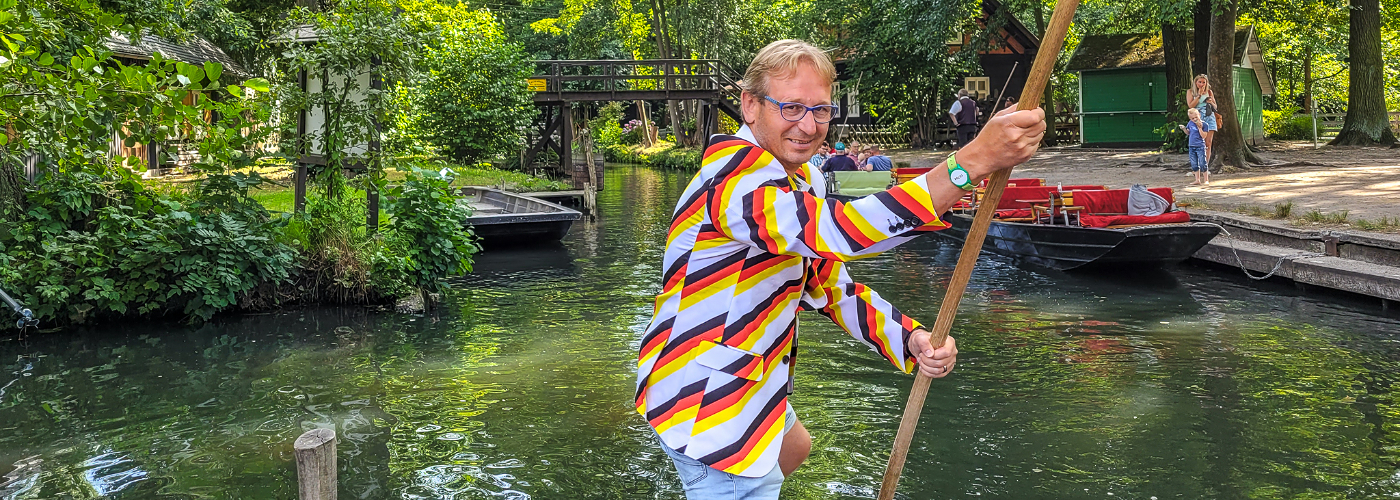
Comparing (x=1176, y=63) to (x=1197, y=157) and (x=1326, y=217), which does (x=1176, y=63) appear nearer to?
(x=1197, y=157)

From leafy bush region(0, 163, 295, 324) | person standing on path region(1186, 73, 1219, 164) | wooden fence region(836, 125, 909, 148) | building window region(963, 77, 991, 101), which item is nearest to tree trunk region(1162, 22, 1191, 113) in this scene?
person standing on path region(1186, 73, 1219, 164)

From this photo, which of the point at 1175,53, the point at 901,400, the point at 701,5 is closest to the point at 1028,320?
the point at 901,400

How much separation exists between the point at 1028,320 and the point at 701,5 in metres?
30.0

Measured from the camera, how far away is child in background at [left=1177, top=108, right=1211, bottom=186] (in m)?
15.5

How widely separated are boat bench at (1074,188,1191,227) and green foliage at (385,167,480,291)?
6.48m

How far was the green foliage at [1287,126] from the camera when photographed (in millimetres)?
29766

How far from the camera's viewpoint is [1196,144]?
1664 centimetres

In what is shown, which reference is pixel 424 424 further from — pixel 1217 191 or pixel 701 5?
pixel 701 5

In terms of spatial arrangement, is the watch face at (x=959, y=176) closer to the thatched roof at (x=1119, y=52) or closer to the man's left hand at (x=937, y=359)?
the man's left hand at (x=937, y=359)

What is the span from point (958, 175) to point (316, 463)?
1837mm

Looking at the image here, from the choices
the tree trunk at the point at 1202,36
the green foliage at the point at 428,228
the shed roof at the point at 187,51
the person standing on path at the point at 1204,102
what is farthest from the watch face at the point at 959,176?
the shed roof at the point at 187,51

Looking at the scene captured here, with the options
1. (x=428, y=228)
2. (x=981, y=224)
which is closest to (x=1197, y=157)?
(x=428, y=228)

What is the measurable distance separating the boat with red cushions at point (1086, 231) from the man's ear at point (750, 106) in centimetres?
976

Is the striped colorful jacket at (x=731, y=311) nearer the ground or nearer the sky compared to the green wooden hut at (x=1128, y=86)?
nearer the ground
